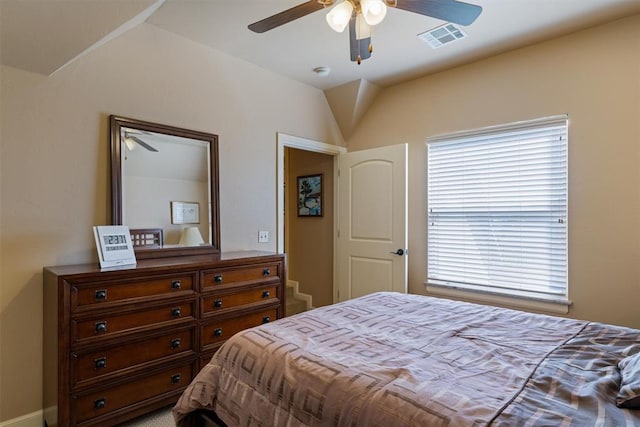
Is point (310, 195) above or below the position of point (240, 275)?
above

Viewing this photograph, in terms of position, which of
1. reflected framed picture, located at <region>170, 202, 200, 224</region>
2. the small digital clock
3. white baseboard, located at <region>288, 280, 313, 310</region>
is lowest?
white baseboard, located at <region>288, 280, 313, 310</region>

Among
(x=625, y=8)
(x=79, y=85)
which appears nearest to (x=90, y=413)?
(x=79, y=85)

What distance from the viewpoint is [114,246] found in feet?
7.13

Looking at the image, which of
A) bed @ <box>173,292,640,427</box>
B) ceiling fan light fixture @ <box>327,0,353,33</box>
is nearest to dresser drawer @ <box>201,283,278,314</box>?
bed @ <box>173,292,640,427</box>

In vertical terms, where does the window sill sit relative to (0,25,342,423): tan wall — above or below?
below

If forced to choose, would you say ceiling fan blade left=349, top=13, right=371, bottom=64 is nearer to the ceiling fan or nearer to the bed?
the ceiling fan

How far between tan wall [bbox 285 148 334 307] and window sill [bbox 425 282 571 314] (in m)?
1.36

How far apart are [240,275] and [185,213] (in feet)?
2.32

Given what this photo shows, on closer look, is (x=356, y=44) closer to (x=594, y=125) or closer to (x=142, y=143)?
(x=142, y=143)

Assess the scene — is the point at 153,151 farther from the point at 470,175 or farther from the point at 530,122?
the point at 530,122

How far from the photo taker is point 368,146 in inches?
157

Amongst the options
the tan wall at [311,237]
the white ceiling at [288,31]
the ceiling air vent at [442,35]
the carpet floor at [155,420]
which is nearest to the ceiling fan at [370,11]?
the white ceiling at [288,31]

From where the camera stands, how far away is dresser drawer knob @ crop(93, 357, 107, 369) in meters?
1.94

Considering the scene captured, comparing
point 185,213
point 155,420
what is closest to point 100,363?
point 155,420
